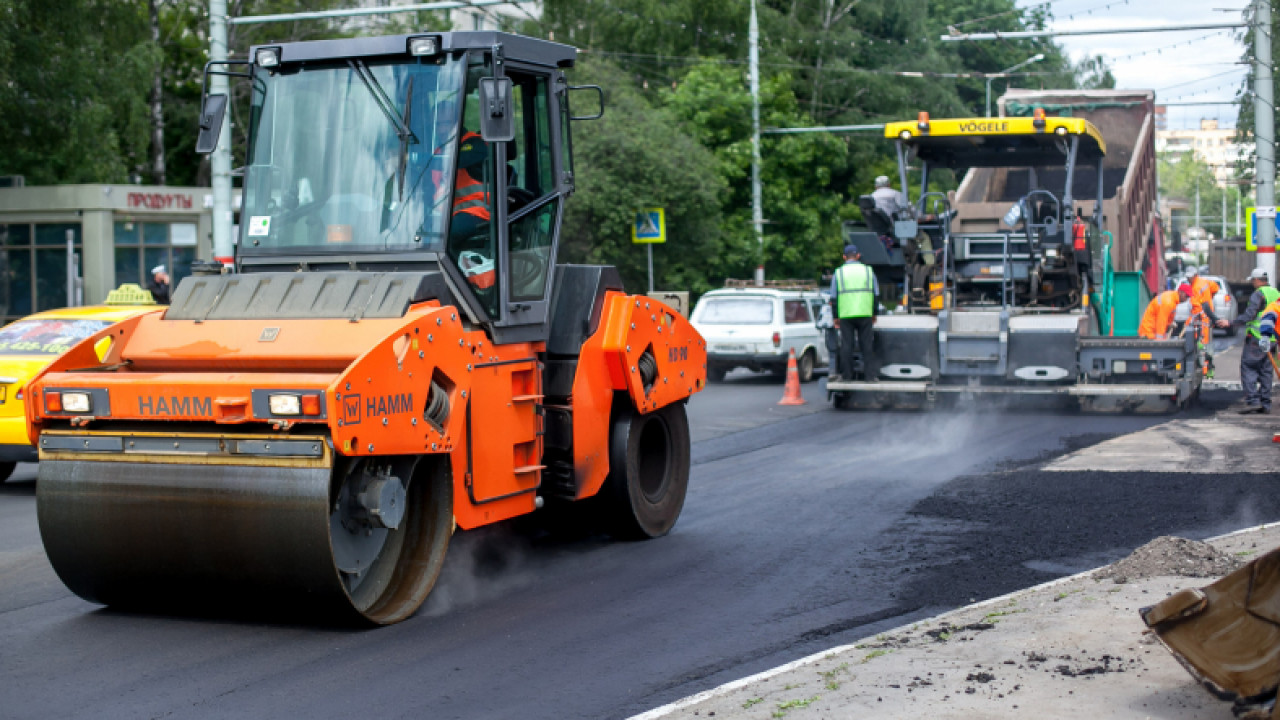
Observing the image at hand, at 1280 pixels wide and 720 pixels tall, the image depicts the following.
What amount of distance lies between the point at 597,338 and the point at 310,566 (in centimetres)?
271

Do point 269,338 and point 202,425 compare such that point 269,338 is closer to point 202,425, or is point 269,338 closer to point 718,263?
point 202,425

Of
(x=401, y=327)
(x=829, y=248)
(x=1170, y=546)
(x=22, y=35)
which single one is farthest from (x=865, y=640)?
(x=829, y=248)

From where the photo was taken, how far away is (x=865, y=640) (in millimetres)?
6273

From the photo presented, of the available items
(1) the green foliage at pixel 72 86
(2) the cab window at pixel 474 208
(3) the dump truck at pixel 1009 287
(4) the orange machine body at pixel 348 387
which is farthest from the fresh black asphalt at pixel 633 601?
(1) the green foliage at pixel 72 86

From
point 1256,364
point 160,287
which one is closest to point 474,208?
point 1256,364

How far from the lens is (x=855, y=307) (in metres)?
16.3

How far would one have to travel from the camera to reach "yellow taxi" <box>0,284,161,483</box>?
441 inches

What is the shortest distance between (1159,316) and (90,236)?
23.2 m

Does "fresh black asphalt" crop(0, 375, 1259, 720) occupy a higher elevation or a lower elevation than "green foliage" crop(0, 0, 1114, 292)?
lower

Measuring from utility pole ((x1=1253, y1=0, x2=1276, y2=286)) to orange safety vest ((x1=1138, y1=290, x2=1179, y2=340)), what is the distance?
8.85 ft

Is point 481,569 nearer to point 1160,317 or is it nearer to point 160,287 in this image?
point 160,287

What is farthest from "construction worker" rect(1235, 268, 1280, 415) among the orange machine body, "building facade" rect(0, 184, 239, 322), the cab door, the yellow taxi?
"building facade" rect(0, 184, 239, 322)

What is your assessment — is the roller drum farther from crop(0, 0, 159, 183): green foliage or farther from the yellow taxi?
crop(0, 0, 159, 183): green foliage

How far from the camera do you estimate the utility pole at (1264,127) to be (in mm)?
20688
